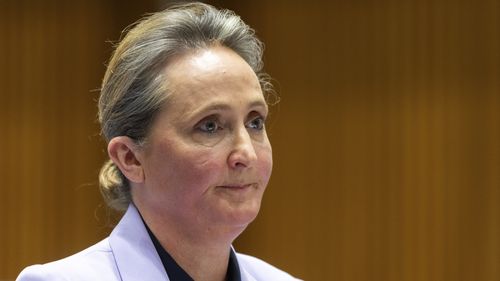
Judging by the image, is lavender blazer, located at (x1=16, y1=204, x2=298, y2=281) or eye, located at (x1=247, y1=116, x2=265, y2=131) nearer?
lavender blazer, located at (x1=16, y1=204, x2=298, y2=281)

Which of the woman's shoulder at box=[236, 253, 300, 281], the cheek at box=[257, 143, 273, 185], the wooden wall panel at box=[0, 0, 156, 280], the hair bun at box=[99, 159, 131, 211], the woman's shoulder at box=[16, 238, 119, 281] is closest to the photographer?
the woman's shoulder at box=[16, 238, 119, 281]

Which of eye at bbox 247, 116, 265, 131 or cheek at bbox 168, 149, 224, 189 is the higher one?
eye at bbox 247, 116, 265, 131

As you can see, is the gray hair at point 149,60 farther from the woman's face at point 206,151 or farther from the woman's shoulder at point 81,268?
the woman's shoulder at point 81,268

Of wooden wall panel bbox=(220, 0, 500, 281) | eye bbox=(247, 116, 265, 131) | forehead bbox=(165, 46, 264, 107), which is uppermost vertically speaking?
forehead bbox=(165, 46, 264, 107)

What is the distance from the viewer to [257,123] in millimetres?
1583

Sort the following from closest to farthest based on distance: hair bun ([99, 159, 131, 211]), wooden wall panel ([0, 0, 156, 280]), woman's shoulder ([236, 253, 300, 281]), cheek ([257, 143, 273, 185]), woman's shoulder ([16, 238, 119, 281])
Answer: woman's shoulder ([16, 238, 119, 281]), cheek ([257, 143, 273, 185]), hair bun ([99, 159, 131, 211]), woman's shoulder ([236, 253, 300, 281]), wooden wall panel ([0, 0, 156, 280])

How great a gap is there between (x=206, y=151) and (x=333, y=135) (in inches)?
84.3

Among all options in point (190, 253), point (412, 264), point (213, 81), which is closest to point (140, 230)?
point (190, 253)

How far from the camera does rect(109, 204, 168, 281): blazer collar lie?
5.00 feet

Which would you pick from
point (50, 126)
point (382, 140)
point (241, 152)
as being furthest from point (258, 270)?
point (50, 126)

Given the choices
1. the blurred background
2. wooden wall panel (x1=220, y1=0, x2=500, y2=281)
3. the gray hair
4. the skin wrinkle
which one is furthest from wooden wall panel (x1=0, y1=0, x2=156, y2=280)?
the skin wrinkle

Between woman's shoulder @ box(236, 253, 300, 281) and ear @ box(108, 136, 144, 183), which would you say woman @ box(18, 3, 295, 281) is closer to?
ear @ box(108, 136, 144, 183)

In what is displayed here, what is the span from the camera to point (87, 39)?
3.66m

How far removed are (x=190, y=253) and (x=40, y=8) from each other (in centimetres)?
236
